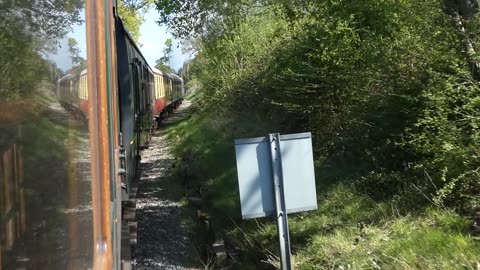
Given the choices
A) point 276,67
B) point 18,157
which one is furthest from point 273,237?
point 18,157

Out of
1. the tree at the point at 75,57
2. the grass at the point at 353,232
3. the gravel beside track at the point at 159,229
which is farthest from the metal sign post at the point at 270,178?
the tree at the point at 75,57

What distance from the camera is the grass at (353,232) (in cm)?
531

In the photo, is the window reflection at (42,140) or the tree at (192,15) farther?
the tree at (192,15)

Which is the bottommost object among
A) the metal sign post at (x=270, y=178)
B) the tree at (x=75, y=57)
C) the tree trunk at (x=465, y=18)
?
the metal sign post at (x=270, y=178)

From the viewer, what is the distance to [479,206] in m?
6.21

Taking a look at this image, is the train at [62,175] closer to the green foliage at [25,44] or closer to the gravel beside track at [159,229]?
the green foliage at [25,44]

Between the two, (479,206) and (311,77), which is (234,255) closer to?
(479,206)

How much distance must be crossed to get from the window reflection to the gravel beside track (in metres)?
6.07

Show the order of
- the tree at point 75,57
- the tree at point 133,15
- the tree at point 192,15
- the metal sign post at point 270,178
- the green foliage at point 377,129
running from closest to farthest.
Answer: the tree at point 75,57 < the metal sign post at point 270,178 < the green foliage at point 377,129 < the tree at point 192,15 < the tree at point 133,15

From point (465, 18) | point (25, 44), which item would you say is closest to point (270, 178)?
point (465, 18)

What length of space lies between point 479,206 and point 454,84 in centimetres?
147

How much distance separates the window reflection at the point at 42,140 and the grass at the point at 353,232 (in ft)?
12.5

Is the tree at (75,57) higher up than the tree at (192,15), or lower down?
lower down

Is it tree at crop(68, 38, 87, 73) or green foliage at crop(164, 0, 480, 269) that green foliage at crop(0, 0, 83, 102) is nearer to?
tree at crop(68, 38, 87, 73)
